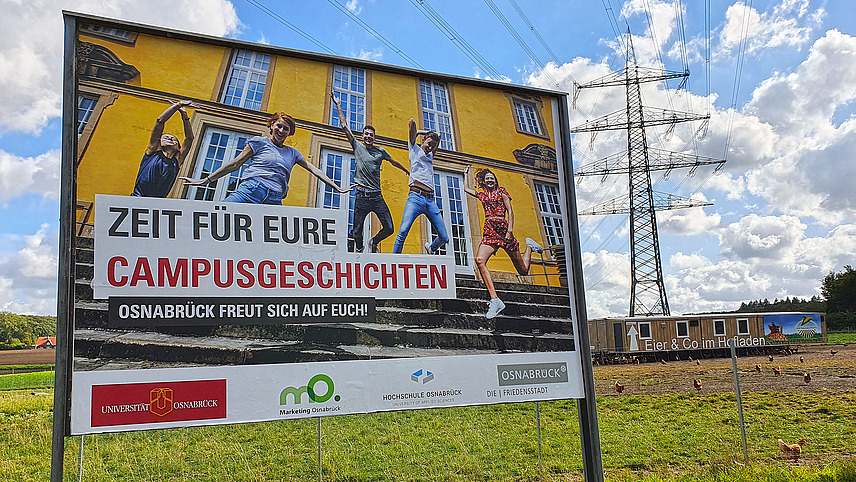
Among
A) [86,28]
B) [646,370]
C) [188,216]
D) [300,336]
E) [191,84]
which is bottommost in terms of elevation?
[646,370]

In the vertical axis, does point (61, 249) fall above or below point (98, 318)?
above

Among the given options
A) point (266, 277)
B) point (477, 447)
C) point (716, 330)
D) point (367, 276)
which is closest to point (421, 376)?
point (367, 276)

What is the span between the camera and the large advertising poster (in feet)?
12.8

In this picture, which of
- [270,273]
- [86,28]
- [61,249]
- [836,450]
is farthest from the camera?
[836,450]

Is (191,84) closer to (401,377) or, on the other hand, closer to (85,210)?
(85,210)

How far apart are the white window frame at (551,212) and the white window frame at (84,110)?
393cm

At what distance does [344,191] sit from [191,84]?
1447 millimetres

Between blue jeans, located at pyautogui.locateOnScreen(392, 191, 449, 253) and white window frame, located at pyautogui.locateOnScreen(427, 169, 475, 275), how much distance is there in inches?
1.7

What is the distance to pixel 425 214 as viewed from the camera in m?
5.08

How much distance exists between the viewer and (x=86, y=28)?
403 cm

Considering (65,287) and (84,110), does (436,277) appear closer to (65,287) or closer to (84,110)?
(65,287)

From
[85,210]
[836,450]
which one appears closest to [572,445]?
[836,450]

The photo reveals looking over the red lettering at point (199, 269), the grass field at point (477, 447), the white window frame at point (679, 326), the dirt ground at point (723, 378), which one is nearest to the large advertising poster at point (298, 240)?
the red lettering at point (199, 269)

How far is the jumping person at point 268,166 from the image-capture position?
4.35m
